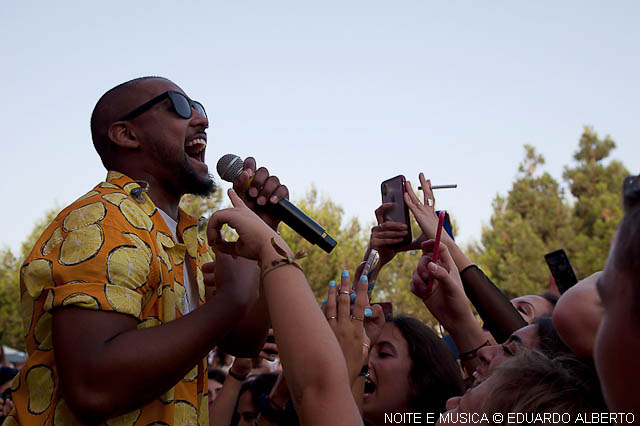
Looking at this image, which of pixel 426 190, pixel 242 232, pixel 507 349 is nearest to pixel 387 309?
pixel 426 190

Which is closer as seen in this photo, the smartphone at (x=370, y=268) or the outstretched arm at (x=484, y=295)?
the smartphone at (x=370, y=268)

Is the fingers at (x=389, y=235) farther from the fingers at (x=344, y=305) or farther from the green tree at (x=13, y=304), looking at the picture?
the green tree at (x=13, y=304)

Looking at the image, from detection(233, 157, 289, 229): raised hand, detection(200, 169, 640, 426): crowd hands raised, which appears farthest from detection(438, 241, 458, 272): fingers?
detection(233, 157, 289, 229): raised hand

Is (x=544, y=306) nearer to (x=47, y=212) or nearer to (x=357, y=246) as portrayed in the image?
(x=357, y=246)

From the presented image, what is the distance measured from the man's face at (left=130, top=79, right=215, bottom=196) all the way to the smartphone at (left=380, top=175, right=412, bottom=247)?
1015mm

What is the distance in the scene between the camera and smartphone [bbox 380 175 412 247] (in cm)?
308

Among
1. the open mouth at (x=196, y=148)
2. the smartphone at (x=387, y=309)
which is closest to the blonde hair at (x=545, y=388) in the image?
the smartphone at (x=387, y=309)

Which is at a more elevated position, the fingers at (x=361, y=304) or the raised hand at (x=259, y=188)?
the raised hand at (x=259, y=188)

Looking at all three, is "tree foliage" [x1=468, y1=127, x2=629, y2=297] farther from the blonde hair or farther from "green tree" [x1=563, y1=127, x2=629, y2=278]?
the blonde hair

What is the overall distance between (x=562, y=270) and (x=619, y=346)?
2846 mm

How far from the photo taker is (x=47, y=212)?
95.2ft

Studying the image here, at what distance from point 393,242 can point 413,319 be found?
42 centimetres

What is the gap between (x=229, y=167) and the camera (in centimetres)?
273

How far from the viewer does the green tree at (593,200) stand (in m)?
22.9
